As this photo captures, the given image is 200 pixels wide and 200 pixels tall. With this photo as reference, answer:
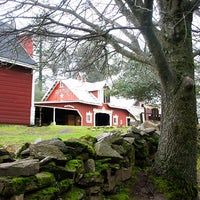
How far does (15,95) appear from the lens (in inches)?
575

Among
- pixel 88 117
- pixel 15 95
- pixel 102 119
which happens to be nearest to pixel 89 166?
pixel 15 95

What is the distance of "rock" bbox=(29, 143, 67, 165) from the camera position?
118 inches

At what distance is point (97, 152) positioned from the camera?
3801mm

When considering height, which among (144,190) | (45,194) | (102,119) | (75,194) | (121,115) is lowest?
(144,190)

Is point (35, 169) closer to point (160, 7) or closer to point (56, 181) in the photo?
point (56, 181)

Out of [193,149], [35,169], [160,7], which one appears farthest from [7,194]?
[160,7]

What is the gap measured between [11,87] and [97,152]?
1147 cm

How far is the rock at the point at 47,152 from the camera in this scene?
118 inches

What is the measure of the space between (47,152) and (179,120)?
2252 mm

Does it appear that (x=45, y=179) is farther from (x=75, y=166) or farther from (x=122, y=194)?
(x=122, y=194)

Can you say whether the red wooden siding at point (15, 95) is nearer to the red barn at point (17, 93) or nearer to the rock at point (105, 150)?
the red barn at point (17, 93)

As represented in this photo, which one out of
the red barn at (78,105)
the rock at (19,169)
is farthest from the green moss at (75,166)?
the red barn at (78,105)

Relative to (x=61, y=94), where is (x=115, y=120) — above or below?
below

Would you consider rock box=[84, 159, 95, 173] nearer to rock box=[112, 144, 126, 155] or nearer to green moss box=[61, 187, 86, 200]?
green moss box=[61, 187, 86, 200]
